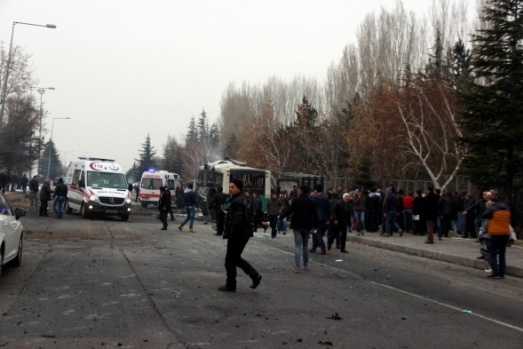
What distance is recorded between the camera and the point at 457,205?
22.5 metres

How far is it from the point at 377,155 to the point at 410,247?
2216 cm

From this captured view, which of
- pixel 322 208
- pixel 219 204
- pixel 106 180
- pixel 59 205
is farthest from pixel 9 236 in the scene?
pixel 106 180

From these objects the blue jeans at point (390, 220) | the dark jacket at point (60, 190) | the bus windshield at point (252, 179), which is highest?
the bus windshield at point (252, 179)

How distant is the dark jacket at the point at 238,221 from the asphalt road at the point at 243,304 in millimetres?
890

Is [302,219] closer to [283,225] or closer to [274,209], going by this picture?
[274,209]

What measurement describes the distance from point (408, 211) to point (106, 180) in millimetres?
13434

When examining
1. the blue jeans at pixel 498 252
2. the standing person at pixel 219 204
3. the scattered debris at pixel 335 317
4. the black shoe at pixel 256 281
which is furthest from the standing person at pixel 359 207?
the scattered debris at pixel 335 317

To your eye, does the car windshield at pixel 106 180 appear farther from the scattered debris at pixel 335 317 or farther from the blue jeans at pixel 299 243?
the scattered debris at pixel 335 317

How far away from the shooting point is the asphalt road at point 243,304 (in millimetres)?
6230

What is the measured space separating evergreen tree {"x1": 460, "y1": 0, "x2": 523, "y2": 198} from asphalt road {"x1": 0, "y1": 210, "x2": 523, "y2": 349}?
8.20 metres

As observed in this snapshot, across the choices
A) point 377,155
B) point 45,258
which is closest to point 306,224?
point 45,258

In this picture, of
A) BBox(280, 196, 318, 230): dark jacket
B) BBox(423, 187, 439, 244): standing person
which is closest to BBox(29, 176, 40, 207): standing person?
BBox(423, 187, 439, 244): standing person

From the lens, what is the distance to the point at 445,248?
17.5 m

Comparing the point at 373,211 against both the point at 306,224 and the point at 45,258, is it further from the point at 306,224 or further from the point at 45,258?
the point at 45,258
